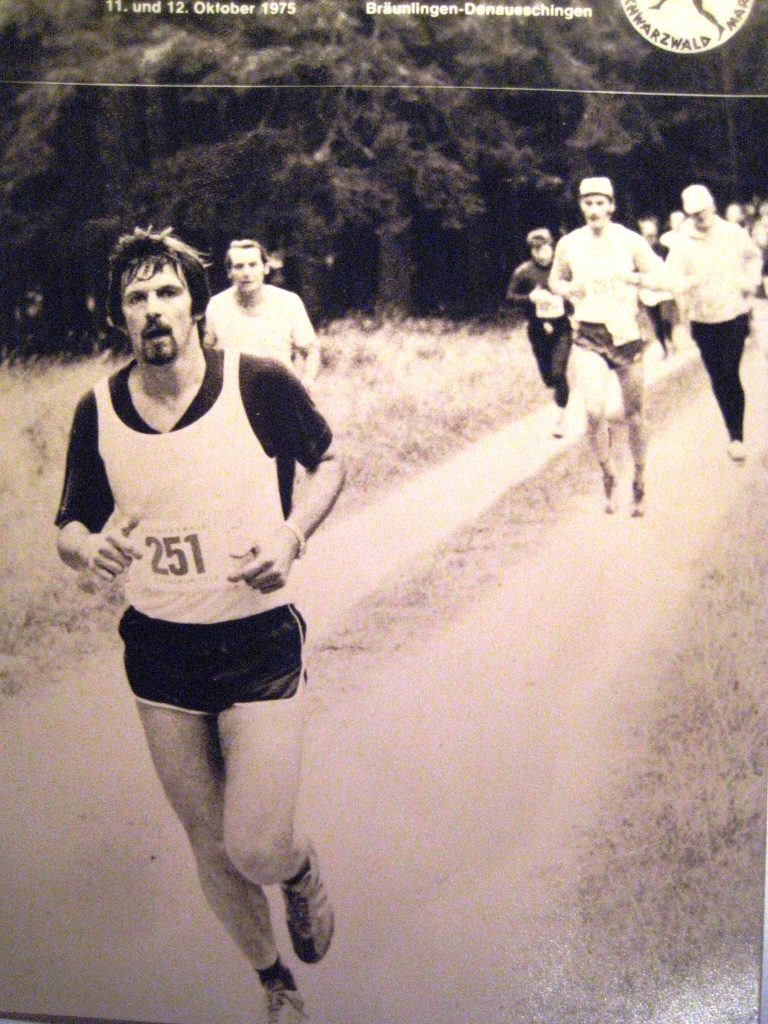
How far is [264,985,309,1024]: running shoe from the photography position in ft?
7.97

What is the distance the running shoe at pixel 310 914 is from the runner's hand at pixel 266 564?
0.61 metres

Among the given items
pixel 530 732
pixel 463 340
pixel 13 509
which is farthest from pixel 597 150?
pixel 13 509

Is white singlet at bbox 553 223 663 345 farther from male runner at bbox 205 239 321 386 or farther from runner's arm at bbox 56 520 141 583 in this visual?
runner's arm at bbox 56 520 141 583

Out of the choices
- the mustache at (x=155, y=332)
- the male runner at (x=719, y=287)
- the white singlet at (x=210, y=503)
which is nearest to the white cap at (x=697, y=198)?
the male runner at (x=719, y=287)

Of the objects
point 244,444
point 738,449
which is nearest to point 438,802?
point 244,444

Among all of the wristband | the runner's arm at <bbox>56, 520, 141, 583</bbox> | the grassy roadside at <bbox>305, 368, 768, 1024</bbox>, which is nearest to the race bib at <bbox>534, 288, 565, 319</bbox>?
the grassy roadside at <bbox>305, 368, 768, 1024</bbox>

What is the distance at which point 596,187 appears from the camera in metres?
2.27

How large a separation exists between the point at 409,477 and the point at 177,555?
1.77ft

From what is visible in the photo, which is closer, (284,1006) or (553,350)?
(553,350)

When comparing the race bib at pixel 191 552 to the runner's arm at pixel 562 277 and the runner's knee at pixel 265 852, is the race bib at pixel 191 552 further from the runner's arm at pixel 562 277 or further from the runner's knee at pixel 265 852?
the runner's arm at pixel 562 277

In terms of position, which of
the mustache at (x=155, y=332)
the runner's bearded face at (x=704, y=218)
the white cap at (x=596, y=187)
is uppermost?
the white cap at (x=596, y=187)

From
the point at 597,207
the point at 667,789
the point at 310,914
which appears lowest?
the point at 310,914

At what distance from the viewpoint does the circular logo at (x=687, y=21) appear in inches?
87.0

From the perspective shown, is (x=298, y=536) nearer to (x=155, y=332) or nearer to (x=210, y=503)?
(x=210, y=503)
